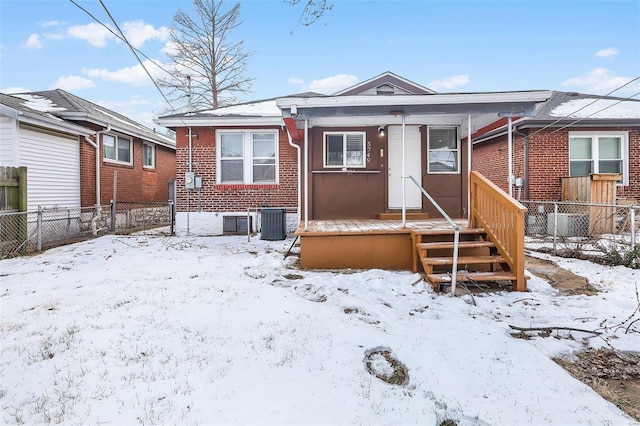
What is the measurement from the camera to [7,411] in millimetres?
2207

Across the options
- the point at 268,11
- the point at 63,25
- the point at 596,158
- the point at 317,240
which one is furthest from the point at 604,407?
the point at 63,25

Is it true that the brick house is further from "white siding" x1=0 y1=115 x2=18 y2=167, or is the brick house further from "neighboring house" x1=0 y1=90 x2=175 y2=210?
"white siding" x1=0 y1=115 x2=18 y2=167

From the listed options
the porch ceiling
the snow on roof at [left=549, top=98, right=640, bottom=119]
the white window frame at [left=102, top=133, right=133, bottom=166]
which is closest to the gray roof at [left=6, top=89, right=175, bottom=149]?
the white window frame at [left=102, top=133, right=133, bottom=166]

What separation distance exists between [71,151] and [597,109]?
58.1 feet

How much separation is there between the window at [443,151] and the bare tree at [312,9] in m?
5.20

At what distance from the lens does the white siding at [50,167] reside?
31.1 feet

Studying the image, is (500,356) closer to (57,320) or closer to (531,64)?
(57,320)

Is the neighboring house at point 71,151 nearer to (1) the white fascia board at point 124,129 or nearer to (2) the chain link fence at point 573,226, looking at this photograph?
(1) the white fascia board at point 124,129

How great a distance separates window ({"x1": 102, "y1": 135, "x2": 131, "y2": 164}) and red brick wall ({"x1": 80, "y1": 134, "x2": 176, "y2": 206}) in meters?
0.29

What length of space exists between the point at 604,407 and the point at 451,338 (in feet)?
3.98

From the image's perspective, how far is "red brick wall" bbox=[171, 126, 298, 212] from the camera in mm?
10297

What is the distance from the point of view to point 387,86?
1123 centimetres

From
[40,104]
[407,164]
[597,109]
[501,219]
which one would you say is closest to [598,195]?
[597,109]

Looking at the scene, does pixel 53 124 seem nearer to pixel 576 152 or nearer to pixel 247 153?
pixel 247 153
